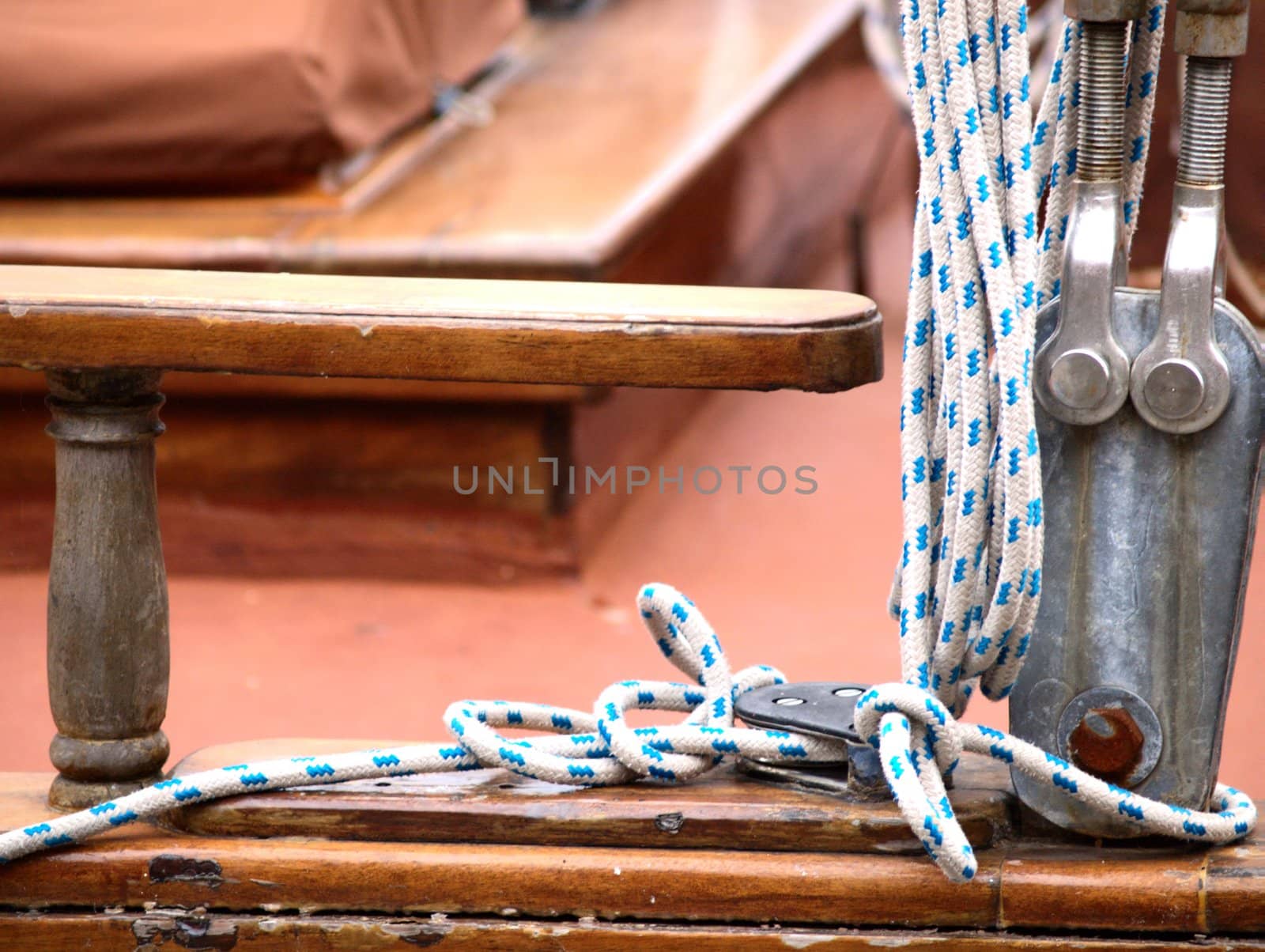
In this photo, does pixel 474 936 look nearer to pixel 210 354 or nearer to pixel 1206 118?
pixel 210 354

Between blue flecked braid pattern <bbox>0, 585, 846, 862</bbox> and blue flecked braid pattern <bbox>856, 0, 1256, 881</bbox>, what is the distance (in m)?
0.09

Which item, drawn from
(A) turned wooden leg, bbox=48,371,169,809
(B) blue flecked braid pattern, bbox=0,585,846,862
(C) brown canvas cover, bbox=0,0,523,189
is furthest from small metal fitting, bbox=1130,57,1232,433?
(C) brown canvas cover, bbox=0,0,523,189

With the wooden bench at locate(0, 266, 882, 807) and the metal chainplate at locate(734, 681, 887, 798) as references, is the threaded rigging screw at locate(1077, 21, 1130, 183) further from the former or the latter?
the metal chainplate at locate(734, 681, 887, 798)

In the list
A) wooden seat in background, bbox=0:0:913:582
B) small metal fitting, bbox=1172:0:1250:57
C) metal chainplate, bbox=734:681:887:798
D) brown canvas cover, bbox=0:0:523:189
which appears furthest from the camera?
brown canvas cover, bbox=0:0:523:189

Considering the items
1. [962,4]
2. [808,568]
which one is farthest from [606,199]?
[962,4]

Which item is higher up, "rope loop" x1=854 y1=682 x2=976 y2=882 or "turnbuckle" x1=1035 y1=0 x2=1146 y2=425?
"turnbuckle" x1=1035 y1=0 x2=1146 y2=425

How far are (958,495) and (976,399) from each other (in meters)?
0.05

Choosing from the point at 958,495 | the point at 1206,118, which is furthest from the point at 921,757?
the point at 1206,118

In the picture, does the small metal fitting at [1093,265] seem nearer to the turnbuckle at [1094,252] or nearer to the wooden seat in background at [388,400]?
the turnbuckle at [1094,252]

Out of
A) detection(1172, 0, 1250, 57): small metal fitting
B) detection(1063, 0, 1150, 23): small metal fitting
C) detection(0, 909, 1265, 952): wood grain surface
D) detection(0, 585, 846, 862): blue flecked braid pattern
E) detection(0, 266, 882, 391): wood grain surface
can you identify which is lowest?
detection(0, 909, 1265, 952): wood grain surface

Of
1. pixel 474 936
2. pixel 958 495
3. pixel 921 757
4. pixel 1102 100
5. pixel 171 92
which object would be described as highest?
pixel 171 92

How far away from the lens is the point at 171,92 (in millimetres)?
2133

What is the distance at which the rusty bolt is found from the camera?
2.85ft

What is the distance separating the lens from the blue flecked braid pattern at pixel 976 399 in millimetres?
830
